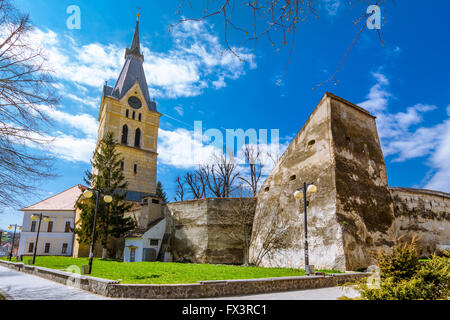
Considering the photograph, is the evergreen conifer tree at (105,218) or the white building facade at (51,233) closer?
the evergreen conifer tree at (105,218)

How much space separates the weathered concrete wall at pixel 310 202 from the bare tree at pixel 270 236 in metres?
Result: 0.06

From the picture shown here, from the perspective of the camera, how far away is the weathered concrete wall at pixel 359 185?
15.6 m

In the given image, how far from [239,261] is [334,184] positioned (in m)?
9.70

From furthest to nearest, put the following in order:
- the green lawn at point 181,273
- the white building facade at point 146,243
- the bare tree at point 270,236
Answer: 1. the white building facade at point 146,243
2. the bare tree at point 270,236
3. the green lawn at point 181,273

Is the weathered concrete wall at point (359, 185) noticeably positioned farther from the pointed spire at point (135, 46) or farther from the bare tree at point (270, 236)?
the pointed spire at point (135, 46)

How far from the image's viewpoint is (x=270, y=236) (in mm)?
19312

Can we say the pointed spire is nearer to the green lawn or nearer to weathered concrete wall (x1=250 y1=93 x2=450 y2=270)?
weathered concrete wall (x1=250 y1=93 x2=450 y2=270)

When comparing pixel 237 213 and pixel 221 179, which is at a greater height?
pixel 221 179

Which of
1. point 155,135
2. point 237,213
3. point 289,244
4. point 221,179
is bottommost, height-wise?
point 289,244

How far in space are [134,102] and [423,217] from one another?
44.7m

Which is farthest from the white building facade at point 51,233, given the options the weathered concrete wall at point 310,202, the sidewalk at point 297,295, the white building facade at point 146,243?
the sidewalk at point 297,295
